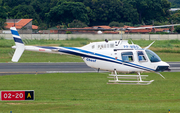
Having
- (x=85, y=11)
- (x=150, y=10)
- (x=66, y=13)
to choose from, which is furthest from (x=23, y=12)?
(x=150, y=10)

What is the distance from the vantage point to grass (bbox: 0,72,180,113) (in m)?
12.6

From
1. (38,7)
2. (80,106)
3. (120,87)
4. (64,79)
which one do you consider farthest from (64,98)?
(38,7)

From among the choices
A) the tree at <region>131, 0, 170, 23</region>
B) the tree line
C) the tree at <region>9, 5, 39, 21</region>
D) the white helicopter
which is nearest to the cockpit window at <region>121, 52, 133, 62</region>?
the white helicopter

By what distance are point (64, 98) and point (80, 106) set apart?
2.21 m

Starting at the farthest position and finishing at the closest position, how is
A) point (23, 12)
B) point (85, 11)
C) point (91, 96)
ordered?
point (23, 12)
point (85, 11)
point (91, 96)

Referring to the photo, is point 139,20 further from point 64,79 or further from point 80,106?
point 80,106

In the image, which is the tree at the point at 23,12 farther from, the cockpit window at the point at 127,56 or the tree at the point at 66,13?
the cockpit window at the point at 127,56

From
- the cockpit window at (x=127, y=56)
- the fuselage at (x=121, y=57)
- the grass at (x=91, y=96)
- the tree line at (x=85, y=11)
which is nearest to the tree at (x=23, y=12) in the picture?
the tree line at (x=85, y=11)

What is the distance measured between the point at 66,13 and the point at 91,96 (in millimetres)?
73556

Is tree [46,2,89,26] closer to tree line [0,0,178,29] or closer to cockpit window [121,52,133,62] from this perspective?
tree line [0,0,178,29]

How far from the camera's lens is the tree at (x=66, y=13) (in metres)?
85.8

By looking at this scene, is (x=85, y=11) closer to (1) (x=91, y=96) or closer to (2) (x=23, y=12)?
(2) (x=23, y=12)

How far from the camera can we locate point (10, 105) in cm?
1339

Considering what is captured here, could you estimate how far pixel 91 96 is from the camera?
15.6 m
